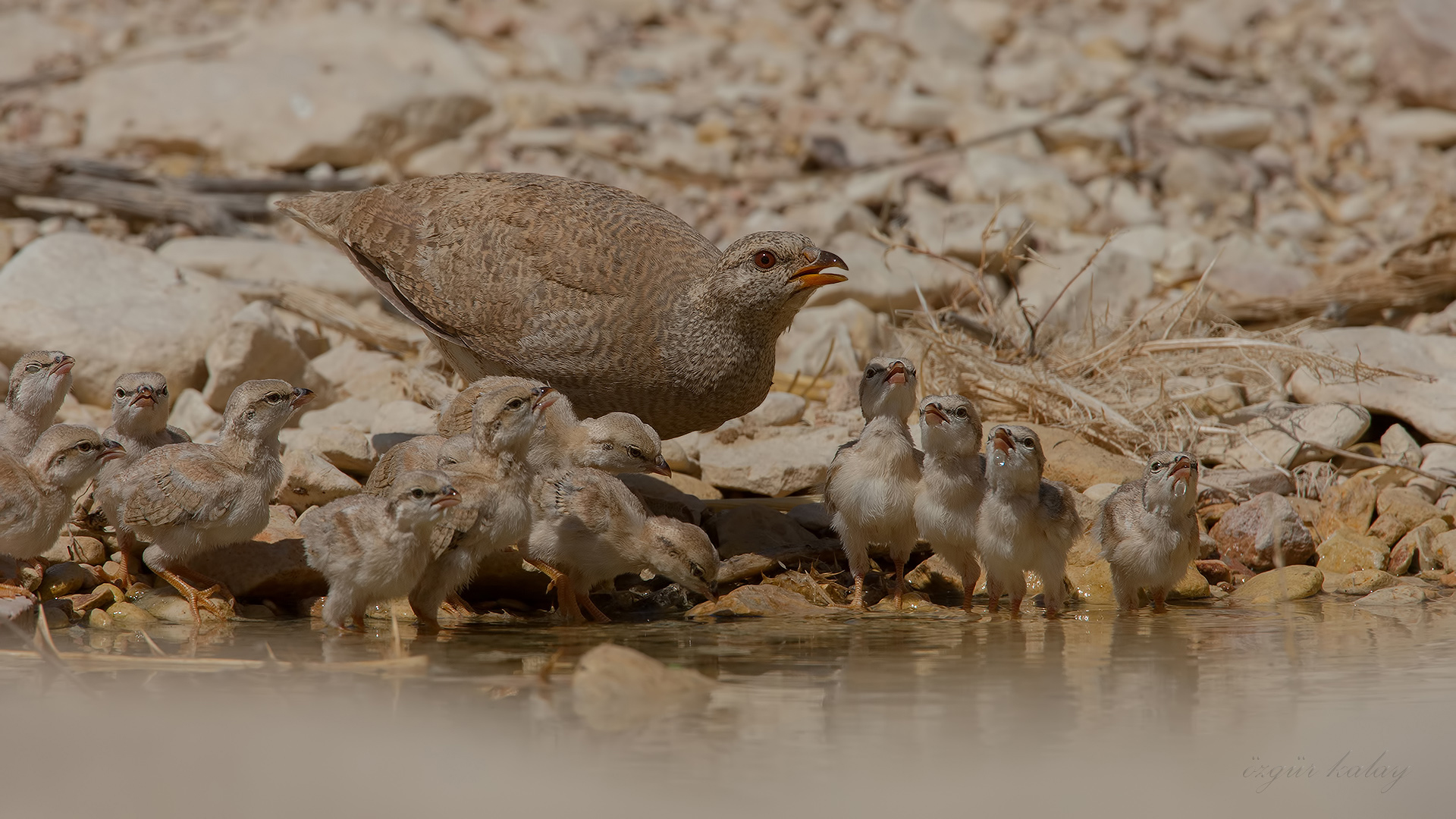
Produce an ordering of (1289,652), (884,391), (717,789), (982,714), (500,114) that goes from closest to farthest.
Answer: (717,789), (982,714), (1289,652), (884,391), (500,114)

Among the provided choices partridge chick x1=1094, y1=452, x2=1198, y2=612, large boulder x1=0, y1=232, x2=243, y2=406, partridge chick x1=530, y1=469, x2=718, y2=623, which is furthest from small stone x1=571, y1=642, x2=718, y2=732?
large boulder x1=0, y1=232, x2=243, y2=406

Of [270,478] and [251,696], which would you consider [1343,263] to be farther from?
[251,696]

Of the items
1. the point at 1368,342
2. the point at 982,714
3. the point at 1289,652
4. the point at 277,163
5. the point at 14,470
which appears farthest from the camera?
the point at 277,163

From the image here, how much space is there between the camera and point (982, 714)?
4609mm

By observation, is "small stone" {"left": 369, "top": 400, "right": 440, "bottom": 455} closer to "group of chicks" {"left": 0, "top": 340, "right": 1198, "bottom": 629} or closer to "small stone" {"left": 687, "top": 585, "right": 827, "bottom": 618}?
"group of chicks" {"left": 0, "top": 340, "right": 1198, "bottom": 629}

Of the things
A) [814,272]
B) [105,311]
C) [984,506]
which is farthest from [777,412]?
[105,311]

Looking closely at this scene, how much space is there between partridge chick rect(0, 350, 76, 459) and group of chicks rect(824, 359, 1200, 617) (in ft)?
11.9

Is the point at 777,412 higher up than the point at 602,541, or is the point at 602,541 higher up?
the point at 777,412

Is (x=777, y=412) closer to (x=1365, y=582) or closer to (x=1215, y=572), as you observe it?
(x=1215, y=572)

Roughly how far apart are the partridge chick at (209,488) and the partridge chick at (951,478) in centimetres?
273

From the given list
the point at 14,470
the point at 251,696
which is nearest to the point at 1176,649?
the point at 251,696

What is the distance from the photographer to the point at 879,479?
6629mm

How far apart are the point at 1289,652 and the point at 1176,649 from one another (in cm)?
40

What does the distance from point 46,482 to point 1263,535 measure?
18.3ft
